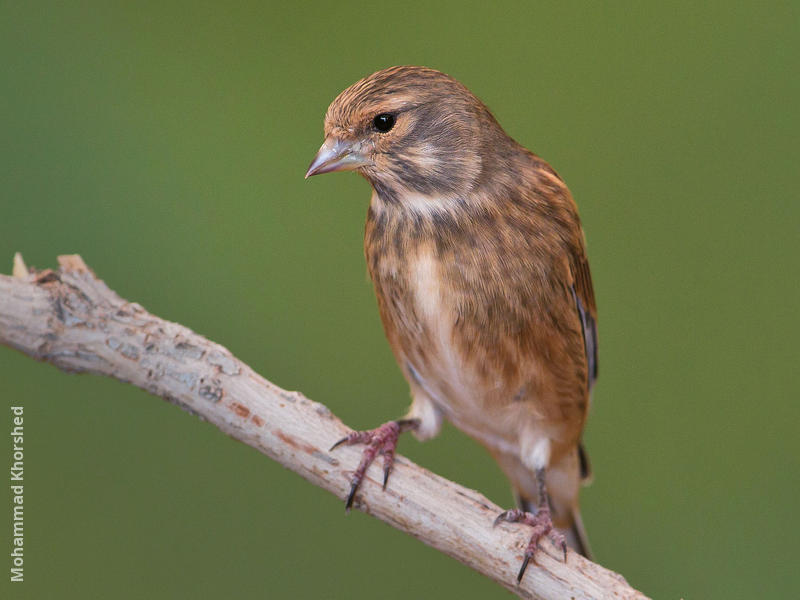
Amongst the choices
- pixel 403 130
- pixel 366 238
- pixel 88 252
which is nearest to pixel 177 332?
pixel 366 238

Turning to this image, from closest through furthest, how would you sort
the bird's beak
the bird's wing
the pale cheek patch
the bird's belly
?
the bird's beak → the bird's belly → the bird's wing → the pale cheek patch

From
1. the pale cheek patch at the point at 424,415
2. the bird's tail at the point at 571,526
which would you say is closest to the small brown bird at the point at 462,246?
the pale cheek patch at the point at 424,415

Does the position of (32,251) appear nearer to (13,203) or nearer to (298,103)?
(13,203)

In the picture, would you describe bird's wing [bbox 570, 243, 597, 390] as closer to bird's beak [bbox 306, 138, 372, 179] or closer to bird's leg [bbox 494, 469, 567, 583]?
bird's leg [bbox 494, 469, 567, 583]

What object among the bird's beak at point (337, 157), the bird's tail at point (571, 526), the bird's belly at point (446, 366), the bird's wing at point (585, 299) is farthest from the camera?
the bird's tail at point (571, 526)

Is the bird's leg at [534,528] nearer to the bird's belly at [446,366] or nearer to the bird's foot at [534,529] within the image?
the bird's foot at [534,529]

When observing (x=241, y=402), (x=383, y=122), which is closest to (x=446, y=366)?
(x=241, y=402)

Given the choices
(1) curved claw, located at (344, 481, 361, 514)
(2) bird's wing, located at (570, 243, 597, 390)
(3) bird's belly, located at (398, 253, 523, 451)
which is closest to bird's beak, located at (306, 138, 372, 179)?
(3) bird's belly, located at (398, 253, 523, 451)
